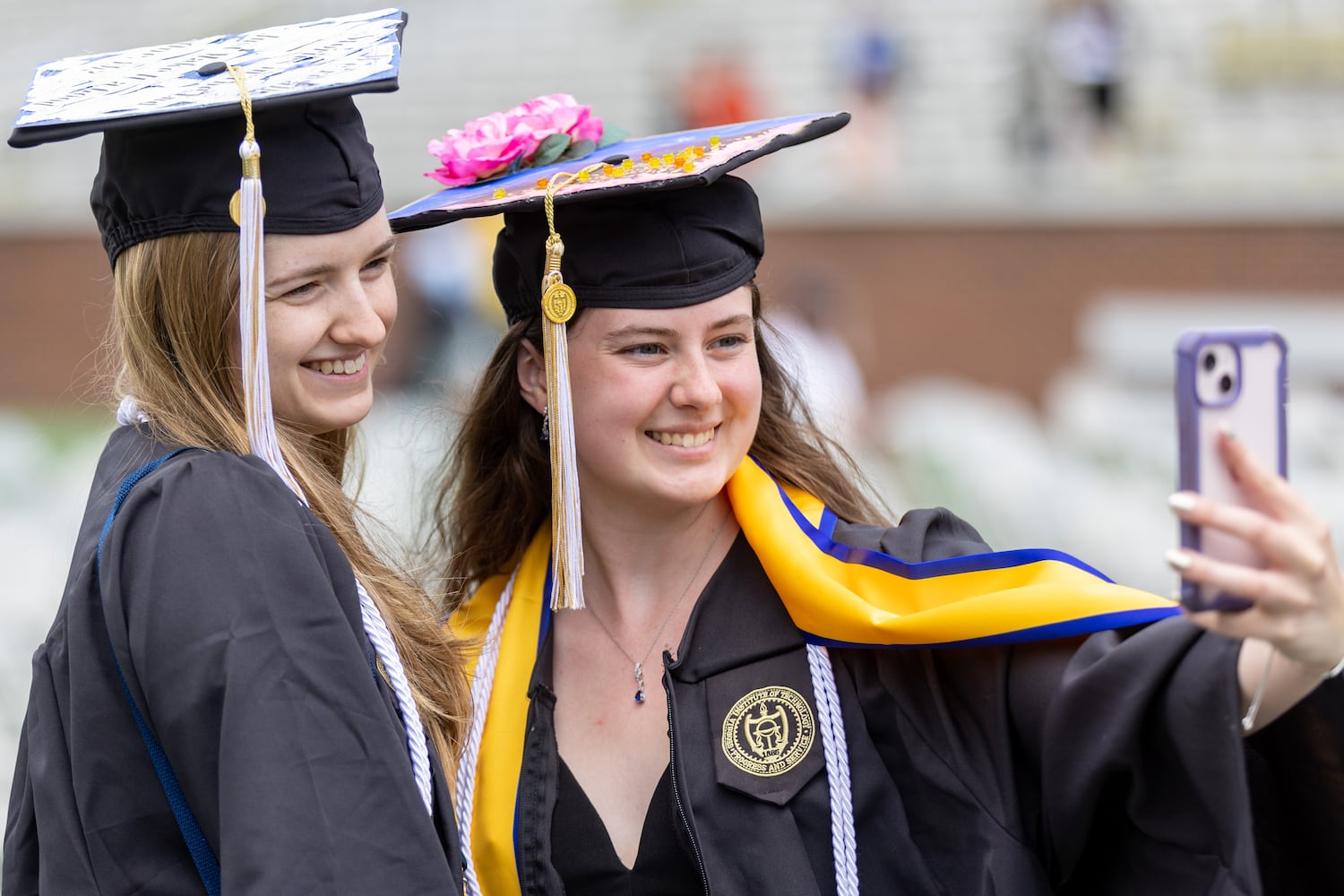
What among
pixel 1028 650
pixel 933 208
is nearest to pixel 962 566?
pixel 1028 650

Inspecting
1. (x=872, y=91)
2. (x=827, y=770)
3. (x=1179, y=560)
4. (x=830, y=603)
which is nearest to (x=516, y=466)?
(x=830, y=603)

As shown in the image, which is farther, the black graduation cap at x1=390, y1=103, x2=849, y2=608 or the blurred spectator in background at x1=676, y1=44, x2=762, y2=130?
the blurred spectator in background at x1=676, y1=44, x2=762, y2=130

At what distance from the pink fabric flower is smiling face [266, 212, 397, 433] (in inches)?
20.0

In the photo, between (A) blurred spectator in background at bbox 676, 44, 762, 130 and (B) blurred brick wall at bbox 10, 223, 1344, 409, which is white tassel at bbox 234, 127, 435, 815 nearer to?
(B) blurred brick wall at bbox 10, 223, 1344, 409

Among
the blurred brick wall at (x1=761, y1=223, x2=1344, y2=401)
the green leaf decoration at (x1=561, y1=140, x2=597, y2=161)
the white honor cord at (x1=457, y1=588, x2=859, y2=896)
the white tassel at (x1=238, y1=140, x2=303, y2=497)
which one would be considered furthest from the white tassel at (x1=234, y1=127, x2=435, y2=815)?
the blurred brick wall at (x1=761, y1=223, x2=1344, y2=401)

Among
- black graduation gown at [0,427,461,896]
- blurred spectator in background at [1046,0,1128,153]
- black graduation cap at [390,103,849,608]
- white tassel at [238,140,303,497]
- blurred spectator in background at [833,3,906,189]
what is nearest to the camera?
black graduation gown at [0,427,461,896]

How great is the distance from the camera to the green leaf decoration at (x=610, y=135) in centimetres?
290

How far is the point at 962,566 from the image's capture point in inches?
93.4

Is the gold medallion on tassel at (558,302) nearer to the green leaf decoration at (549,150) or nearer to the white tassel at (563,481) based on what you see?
the white tassel at (563,481)

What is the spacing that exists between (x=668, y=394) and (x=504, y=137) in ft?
1.95

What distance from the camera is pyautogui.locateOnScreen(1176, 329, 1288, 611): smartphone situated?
5.50ft

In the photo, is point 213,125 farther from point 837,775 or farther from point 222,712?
point 837,775

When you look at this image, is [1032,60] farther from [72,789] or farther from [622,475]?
[72,789]

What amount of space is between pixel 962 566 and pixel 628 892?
29.0 inches
